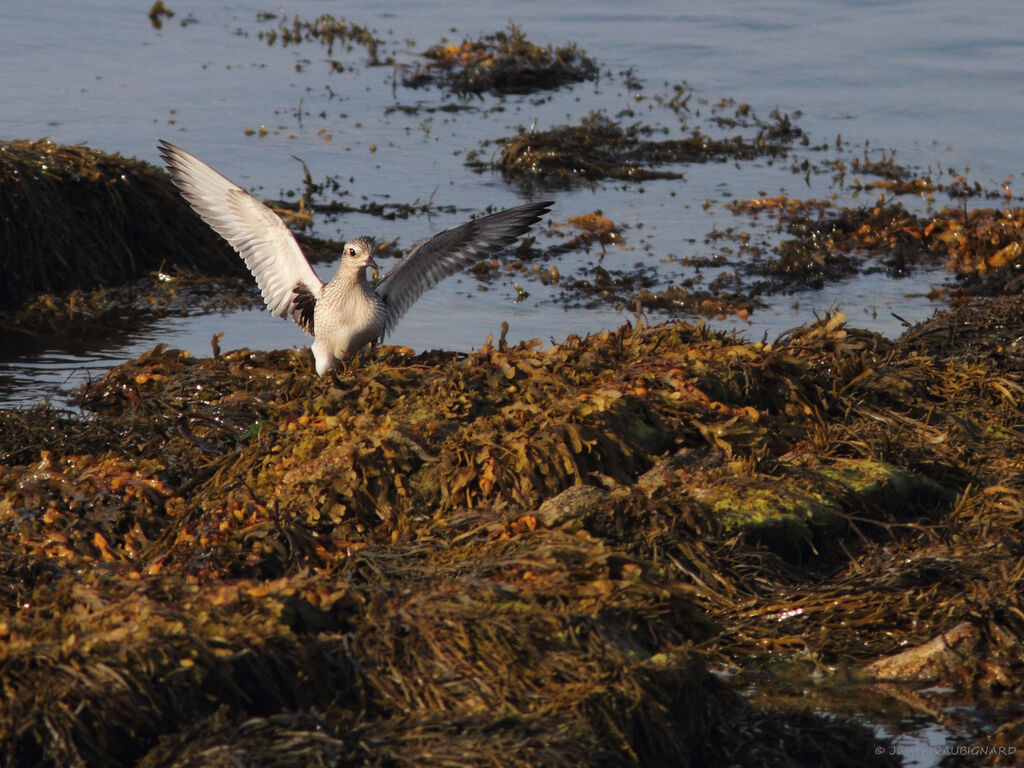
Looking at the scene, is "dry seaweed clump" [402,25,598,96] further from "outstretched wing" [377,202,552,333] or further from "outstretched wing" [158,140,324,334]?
"outstretched wing" [377,202,552,333]

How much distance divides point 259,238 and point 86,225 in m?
2.85

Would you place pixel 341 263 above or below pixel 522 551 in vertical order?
above

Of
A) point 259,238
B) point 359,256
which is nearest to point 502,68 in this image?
point 259,238

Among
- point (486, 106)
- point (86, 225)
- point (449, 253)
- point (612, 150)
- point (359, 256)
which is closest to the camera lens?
point (359, 256)

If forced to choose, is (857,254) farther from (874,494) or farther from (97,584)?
(97,584)

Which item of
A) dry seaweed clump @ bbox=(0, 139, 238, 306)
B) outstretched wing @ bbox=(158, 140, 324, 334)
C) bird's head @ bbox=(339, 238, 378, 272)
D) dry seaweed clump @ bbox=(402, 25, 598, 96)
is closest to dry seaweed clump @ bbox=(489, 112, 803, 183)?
→ dry seaweed clump @ bbox=(402, 25, 598, 96)

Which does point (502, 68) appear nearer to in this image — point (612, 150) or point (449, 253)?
point (612, 150)

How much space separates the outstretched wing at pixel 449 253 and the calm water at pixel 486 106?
4.14 feet

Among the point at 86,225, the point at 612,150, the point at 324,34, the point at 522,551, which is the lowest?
the point at 522,551

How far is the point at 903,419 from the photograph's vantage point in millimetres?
5785

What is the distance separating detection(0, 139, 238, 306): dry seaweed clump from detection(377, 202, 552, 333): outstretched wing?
3.07m

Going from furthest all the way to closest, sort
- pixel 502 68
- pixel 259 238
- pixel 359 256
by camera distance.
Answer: pixel 502 68, pixel 259 238, pixel 359 256

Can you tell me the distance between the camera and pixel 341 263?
6.71 metres

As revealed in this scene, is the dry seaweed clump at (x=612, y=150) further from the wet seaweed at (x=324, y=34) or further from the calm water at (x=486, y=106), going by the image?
the wet seaweed at (x=324, y=34)
